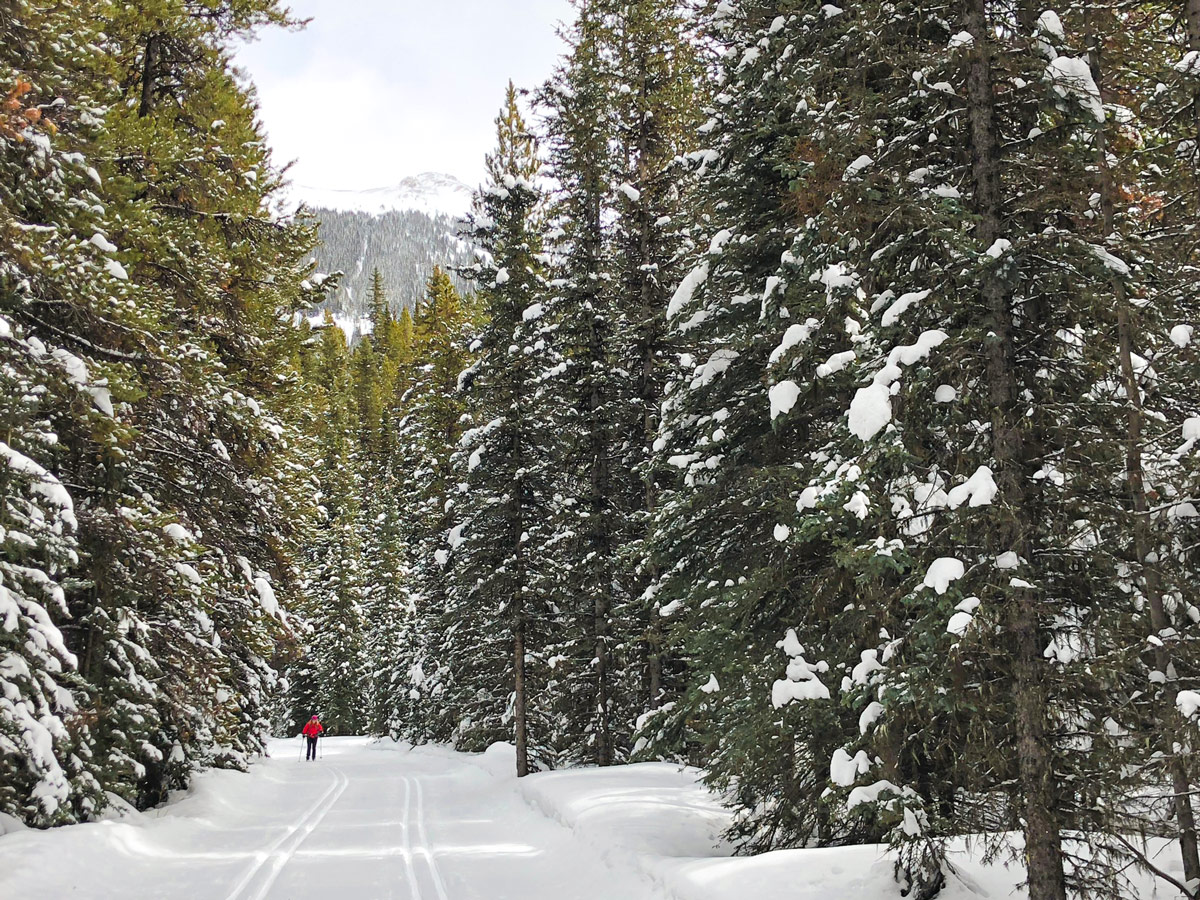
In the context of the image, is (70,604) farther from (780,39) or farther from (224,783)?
(780,39)

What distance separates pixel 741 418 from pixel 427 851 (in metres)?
8.57

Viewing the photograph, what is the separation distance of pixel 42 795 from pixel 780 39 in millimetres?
13233

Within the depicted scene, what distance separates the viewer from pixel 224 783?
20.9 m

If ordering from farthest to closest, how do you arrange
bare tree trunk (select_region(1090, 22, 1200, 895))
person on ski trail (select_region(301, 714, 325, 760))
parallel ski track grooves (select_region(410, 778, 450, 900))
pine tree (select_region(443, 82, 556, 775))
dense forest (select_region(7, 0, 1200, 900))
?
person on ski trail (select_region(301, 714, 325, 760))
pine tree (select_region(443, 82, 556, 775))
parallel ski track grooves (select_region(410, 778, 450, 900))
dense forest (select_region(7, 0, 1200, 900))
bare tree trunk (select_region(1090, 22, 1200, 895))

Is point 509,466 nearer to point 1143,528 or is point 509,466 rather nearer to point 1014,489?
point 1014,489

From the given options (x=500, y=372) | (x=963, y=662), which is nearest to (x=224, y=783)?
(x=500, y=372)

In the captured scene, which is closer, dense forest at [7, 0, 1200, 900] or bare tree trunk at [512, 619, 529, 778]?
dense forest at [7, 0, 1200, 900]

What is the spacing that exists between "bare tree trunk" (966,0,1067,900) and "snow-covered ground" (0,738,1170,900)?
1768mm

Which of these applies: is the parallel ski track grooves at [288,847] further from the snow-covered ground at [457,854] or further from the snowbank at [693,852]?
the snowbank at [693,852]

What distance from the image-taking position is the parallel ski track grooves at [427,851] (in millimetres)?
10891

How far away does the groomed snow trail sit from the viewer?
10.4 meters

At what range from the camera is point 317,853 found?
13.4 meters

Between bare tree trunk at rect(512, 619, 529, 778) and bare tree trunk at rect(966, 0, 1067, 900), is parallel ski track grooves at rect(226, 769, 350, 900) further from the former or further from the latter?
bare tree trunk at rect(966, 0, 1067, 900)

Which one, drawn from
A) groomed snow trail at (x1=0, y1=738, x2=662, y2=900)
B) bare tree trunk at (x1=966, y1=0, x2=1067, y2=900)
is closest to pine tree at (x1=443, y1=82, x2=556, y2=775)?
groomed snow trail at (x1=0, y1=738, x2=662, y2=900)
